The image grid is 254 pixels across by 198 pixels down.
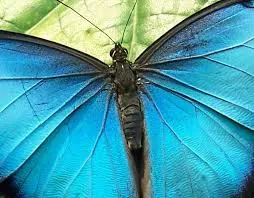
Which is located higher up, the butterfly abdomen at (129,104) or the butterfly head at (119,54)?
the butterfly head at (119,54)

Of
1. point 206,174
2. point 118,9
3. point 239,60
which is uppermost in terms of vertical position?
point 118,9

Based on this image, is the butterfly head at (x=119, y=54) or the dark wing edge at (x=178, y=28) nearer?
the dark wing edge at (x=178, y=28)

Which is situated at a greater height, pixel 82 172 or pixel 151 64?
pixel 151 64

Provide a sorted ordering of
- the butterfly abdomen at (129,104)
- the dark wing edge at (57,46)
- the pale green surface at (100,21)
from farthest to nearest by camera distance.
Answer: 1. the pale green surface at (100,21)
2. the butterfly abdomen at (129,104)
3. the dark wing edge at (57,46)

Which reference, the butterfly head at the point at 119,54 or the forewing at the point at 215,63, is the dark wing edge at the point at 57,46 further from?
the forewing at the point at 215,63

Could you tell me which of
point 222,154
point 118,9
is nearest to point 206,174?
point 222,154

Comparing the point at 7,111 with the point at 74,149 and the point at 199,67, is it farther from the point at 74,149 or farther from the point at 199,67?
the point at 199,67

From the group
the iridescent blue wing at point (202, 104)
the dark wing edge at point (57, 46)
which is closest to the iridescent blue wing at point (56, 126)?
the dark wing edge at point (57, 46)

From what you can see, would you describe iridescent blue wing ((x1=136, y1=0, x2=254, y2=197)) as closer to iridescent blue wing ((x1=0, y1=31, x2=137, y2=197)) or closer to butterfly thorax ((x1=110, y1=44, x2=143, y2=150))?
butterfly thorax ((x1=110, y1=44, x2=143, y2=150))
